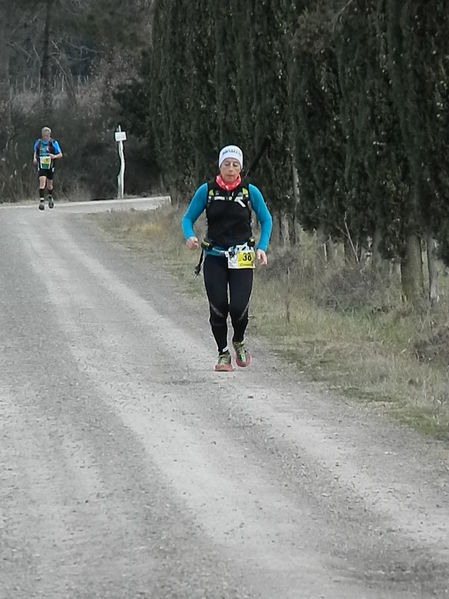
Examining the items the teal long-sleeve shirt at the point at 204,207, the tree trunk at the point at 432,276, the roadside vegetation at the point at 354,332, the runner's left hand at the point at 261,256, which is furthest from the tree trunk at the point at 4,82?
the runner's left hand at the point at 261,256

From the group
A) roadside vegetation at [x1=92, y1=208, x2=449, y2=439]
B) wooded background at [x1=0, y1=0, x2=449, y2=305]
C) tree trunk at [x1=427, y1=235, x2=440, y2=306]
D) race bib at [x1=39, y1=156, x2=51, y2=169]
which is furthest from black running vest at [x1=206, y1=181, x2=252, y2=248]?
race bib at [x1=39, y1=156, x2=51, y2=169]

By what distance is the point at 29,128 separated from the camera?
5331cm

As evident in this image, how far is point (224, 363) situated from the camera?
1180cm

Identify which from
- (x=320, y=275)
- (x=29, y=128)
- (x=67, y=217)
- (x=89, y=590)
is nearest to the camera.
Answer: (x=89, y=590)

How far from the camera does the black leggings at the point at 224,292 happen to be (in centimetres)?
1180

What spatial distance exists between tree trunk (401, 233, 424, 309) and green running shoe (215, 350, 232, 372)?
17.6ft

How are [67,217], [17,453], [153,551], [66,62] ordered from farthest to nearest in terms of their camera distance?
[66,62]
[67,217]
[17,453]
[153,551]

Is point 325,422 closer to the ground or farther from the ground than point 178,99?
closer to the ground

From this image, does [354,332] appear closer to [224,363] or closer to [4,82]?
[224,363]

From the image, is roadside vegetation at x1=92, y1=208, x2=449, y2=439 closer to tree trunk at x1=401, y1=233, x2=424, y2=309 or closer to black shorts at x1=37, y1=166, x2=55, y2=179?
tree trunk at x1=401, y1=233, x2=424, y2=309

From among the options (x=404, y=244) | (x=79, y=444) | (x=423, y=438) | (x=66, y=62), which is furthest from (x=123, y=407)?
(x=66, y=62)

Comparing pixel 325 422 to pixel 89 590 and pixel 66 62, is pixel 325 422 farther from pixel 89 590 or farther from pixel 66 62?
pixel 66 62

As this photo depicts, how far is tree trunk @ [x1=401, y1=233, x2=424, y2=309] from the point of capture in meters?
16.9

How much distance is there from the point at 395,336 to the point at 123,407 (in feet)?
16.8
